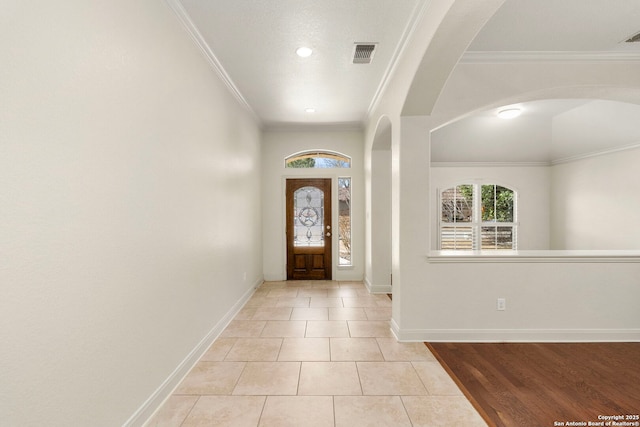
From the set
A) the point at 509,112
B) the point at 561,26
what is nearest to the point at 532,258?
the point at 561,26

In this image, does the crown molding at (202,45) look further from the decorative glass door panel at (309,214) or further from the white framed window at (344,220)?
the white framed window at (344,220)

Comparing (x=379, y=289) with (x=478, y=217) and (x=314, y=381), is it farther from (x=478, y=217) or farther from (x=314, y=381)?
(x=478, y=217)

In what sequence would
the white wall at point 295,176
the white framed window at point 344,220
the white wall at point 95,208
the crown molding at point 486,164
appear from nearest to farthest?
1. the white wall at point 95,208
2. the white wall at point 295,176
3. the white framed window at point 344,220
4. the crown molding at point 486,164

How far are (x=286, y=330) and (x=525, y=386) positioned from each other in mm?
2240

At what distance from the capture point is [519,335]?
3211 millimetres

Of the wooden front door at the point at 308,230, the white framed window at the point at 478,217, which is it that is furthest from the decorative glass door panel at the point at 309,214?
the white framed window at the point at 478,217

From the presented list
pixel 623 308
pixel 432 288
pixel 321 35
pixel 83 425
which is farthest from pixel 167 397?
pixel 623 308

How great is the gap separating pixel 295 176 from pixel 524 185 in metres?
4.64

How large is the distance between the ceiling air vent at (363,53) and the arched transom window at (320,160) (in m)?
2.87

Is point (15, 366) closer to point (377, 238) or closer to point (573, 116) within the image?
point (377, 238)

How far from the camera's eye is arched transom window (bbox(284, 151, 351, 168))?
612 cm

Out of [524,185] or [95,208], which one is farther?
[524,185]

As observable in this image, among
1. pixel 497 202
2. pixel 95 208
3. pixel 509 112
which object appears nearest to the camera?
pixel 95 208

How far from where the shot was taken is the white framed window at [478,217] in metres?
6.60
